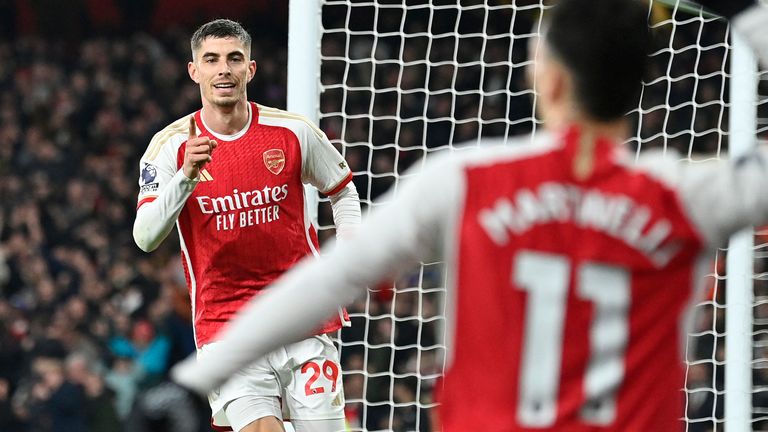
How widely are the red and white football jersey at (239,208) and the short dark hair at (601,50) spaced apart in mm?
3004

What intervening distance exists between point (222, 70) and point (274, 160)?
1.26ft

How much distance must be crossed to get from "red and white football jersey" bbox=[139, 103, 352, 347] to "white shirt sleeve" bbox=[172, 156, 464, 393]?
2.94m

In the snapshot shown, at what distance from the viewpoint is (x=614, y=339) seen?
1.81m

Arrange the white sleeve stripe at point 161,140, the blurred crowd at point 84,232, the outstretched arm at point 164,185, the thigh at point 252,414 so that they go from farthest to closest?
1. the blurred crowd at point 84,232
2. the white sleeve stripe at point 161,140
3. the thigh at point 252,414
4. the outstretched arm at point 164,185

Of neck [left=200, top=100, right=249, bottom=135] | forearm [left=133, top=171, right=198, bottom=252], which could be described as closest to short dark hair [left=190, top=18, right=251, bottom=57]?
neck [left=200, top=100, right=249, bottom=135]

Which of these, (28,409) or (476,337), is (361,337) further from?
(476,337)

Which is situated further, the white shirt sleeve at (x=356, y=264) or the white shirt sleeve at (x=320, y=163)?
the white shirt sleeve at (x=320, y=163)

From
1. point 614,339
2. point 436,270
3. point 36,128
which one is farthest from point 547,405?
point 36,128

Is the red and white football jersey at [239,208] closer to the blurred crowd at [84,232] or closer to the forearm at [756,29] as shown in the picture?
the forearm at [756,29]

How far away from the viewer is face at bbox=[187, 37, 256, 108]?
4.82 meters

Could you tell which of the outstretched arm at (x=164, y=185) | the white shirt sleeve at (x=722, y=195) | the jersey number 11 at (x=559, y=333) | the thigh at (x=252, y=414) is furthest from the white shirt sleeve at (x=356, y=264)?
the thigh at (x=252, y=414)

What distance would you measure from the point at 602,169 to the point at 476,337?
0.96ft

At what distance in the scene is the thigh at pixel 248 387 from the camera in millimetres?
4734

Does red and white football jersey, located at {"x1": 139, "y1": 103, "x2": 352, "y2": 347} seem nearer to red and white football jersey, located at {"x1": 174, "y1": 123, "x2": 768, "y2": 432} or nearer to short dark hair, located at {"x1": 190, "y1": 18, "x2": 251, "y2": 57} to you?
short dark hair, located at {"x1": 190, "y1": 18, "x2": 251, "y2": 57}
